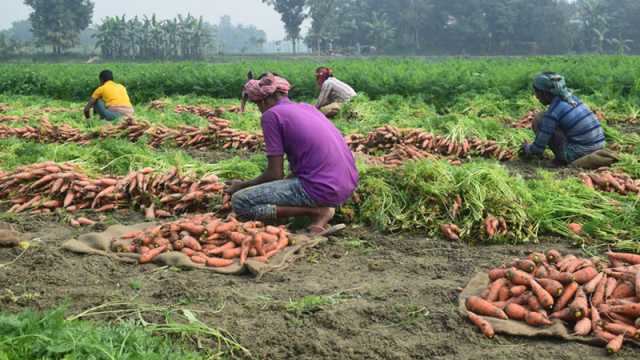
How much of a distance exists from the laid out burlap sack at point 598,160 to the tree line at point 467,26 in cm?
6077

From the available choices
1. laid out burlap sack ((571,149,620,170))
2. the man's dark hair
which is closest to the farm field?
laid out burlap sack ((571,149,620,170))

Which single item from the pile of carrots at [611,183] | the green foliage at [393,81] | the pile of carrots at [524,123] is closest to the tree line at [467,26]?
the green foliage at [393,81]

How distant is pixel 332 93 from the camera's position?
1180 cm

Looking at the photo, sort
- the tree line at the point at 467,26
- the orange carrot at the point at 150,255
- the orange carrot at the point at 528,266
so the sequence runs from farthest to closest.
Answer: the tree line at the point at 467,26
the orange carrot at the point at 150,255
the orange carrot at the point at 528,266

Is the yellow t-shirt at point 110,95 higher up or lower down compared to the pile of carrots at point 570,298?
higher up

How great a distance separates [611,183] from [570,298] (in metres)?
3.25

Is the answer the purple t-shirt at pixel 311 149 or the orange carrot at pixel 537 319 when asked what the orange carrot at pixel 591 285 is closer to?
the orange carrot at pixel 537 319

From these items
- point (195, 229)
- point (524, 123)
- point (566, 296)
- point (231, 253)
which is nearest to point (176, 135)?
point (195, 229)

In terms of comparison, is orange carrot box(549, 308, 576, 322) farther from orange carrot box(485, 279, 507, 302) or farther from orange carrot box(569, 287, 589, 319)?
orange carrot box(485, 279, 507, 302)

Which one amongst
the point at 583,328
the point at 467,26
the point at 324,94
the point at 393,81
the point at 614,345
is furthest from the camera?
the point at 467,26

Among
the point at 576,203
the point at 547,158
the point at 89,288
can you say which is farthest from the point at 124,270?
the point at 547,158

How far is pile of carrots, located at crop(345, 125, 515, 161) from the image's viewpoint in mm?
8789

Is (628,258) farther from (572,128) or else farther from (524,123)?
(524,123)

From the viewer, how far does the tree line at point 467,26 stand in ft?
232
